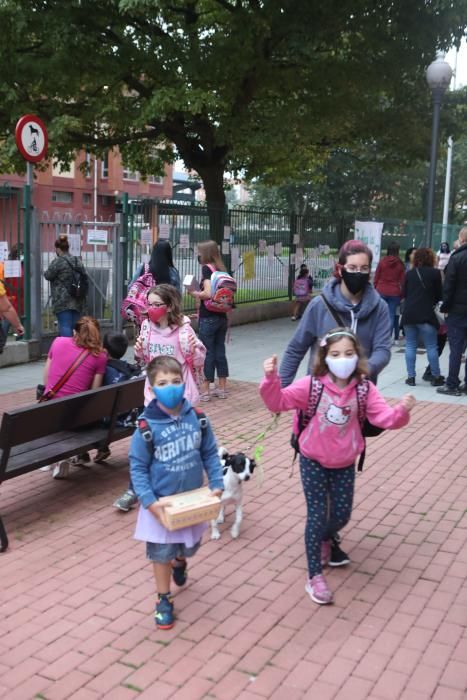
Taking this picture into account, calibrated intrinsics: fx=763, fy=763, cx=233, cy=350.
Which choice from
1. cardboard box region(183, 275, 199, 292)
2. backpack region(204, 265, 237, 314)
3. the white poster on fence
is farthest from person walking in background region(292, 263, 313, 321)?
backpack region(204, 265, 237, 314)

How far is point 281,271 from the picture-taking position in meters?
18.1

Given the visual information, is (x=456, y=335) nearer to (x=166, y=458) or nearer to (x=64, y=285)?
(x=64, y=285)

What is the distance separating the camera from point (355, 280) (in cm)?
431

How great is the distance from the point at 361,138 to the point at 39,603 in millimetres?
17224

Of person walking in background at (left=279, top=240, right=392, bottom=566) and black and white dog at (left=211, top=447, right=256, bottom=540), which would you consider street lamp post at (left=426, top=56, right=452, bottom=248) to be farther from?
black and white dog at (left=211, top=447, right=256, bottom=540)

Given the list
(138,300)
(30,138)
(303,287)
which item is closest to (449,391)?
(138,300)

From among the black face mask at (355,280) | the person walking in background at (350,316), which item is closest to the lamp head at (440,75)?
the person walking in background at (350,316)

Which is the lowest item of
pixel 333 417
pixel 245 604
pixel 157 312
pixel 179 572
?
pixel 245 604

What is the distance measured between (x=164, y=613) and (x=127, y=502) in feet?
5.50

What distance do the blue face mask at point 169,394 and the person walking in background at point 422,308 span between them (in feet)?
22.2

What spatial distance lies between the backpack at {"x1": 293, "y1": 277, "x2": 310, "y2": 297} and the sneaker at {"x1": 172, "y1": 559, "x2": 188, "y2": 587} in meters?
13.0

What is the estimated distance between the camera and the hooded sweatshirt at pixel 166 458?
3664 millimetres

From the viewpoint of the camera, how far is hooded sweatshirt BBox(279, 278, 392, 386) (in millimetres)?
4391

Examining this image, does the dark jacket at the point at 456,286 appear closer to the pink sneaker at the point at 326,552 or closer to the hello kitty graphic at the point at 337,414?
the pink sneaker at the point at 326,552
